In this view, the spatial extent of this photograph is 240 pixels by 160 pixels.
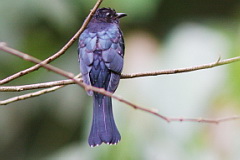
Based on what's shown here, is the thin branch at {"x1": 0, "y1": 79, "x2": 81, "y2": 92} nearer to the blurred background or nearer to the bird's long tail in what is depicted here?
the bird's long tail

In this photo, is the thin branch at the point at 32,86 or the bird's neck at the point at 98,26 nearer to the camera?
the thin branch at the point at 32,86

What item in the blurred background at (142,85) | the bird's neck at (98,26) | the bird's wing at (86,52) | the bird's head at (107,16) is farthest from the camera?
the blurred background at (142,85)

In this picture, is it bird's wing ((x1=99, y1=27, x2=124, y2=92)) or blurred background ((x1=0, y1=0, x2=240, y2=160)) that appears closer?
bird's wing ((x1=99, y1=27, x2=124, y2=92))

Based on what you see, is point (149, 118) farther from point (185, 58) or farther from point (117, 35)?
point (117, 35)

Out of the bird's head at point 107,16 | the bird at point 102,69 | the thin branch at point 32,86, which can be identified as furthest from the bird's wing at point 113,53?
the thin branch at point 32,86

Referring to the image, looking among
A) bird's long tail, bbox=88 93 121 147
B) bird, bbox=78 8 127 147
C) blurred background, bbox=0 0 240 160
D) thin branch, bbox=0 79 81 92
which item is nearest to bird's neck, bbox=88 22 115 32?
bird, bbox=78 8 127 147

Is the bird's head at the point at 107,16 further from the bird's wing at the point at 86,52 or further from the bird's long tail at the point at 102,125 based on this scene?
the bird's long tail at the point at 102,125

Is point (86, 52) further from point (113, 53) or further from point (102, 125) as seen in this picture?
point (102, 125)
